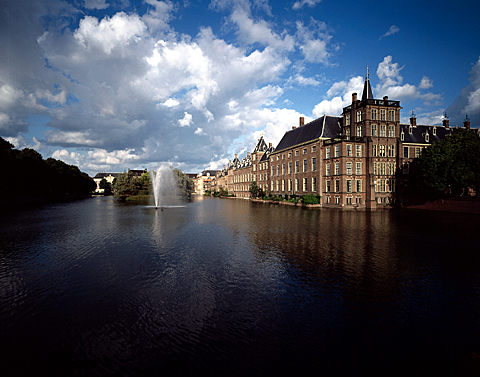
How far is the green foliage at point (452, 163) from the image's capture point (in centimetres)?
3916

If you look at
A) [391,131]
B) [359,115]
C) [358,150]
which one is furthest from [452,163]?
[359,115]

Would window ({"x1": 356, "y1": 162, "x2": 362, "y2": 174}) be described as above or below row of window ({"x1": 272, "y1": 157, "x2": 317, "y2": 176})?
below

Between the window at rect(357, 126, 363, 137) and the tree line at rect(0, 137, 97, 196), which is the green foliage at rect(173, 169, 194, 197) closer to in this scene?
the tree line at rect(0, 137, 97, 196)

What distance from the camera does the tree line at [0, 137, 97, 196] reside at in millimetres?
63938

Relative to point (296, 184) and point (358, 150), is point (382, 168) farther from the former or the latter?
point (296, 184)

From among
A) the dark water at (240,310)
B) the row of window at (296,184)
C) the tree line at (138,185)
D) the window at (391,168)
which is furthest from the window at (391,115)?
the tree line at (138,185)

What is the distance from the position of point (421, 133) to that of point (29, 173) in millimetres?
102557

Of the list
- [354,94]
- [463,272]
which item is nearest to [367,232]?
[463,272]

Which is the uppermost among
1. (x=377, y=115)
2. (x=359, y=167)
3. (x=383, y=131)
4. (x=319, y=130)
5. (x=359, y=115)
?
(x=359, y=115)

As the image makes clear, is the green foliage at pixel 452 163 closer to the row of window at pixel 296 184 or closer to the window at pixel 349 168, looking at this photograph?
the window at pixel 349 168

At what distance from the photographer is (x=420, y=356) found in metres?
6.41

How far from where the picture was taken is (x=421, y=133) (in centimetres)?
5869

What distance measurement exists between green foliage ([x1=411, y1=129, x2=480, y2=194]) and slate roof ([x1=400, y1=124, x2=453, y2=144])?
Result: 10.0 metres

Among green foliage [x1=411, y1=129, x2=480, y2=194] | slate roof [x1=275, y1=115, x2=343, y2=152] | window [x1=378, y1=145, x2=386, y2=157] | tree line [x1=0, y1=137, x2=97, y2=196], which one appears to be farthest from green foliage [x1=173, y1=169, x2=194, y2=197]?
green foliage [x1=411, y1=129, x2=480, y2=194]
